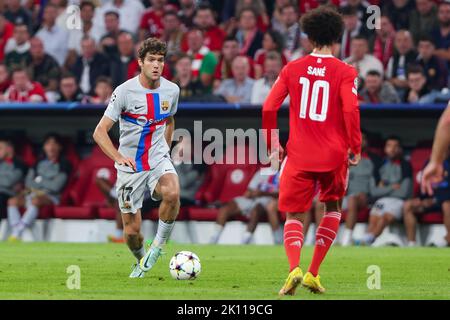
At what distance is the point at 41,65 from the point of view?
65.9 feet

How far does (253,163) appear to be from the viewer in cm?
1848

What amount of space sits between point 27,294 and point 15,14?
13.8m

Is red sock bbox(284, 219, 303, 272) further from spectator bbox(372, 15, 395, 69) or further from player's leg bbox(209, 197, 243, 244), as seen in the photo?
spectator bbox(372, 15, 395, 69)

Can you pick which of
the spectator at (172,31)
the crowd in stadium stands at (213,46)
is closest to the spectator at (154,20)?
the crowd in stadium stands at (213,46)

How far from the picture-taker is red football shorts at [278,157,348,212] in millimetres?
8898

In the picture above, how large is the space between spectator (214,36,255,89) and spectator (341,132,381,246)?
2.58 m

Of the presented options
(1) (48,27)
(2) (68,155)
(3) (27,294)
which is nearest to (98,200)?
(2) (68,155)

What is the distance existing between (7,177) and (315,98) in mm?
11253

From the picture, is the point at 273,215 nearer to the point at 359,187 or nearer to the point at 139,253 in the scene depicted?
the point at 359,187

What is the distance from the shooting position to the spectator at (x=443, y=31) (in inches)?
705

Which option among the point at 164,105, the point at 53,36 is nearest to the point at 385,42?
the point at 53,36

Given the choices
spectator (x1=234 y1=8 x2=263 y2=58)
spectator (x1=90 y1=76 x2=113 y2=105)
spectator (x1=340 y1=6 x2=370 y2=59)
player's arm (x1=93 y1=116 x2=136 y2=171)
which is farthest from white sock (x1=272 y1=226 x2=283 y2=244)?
player's arm (x1=93 y1=116 x2=136 y2=171)

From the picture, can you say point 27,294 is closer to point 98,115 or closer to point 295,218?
point 295,218

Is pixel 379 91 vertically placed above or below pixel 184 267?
above
